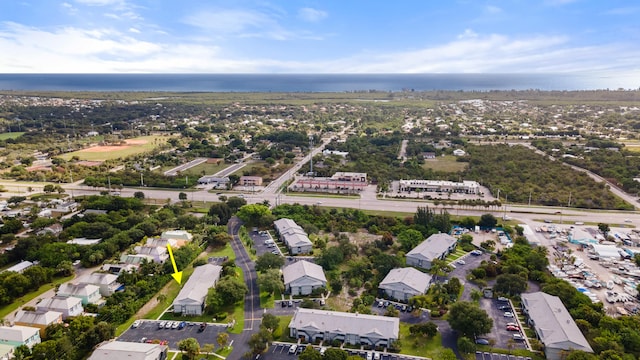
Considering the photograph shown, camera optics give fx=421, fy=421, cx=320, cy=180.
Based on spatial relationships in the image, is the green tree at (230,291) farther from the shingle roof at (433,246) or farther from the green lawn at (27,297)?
the shingle roof at (433,246)

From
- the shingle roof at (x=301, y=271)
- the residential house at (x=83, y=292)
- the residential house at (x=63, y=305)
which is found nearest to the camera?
the residential house at (x=63, y=305)

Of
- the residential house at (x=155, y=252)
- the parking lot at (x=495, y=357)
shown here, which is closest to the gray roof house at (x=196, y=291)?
the residential house at (x=155, y=252)

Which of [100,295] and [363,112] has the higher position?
[363,112]

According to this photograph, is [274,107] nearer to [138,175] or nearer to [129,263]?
[138,175]

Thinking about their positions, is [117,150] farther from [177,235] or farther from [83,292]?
[83,292]

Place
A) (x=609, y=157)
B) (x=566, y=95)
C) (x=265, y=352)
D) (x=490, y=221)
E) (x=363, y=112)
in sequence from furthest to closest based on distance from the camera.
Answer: (x=566, y=95) → (x=363, y=112) → (x=609, y=157) → (x=490, y=221) → (x=265, y=352)

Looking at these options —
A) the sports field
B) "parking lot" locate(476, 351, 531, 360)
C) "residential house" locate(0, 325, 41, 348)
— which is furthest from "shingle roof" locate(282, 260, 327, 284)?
the sports field

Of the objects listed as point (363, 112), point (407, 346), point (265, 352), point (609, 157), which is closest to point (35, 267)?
point (265, 352)

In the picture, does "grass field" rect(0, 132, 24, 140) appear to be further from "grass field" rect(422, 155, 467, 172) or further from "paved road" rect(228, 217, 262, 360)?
"grass field" rect(422, 155, 467, 172)
